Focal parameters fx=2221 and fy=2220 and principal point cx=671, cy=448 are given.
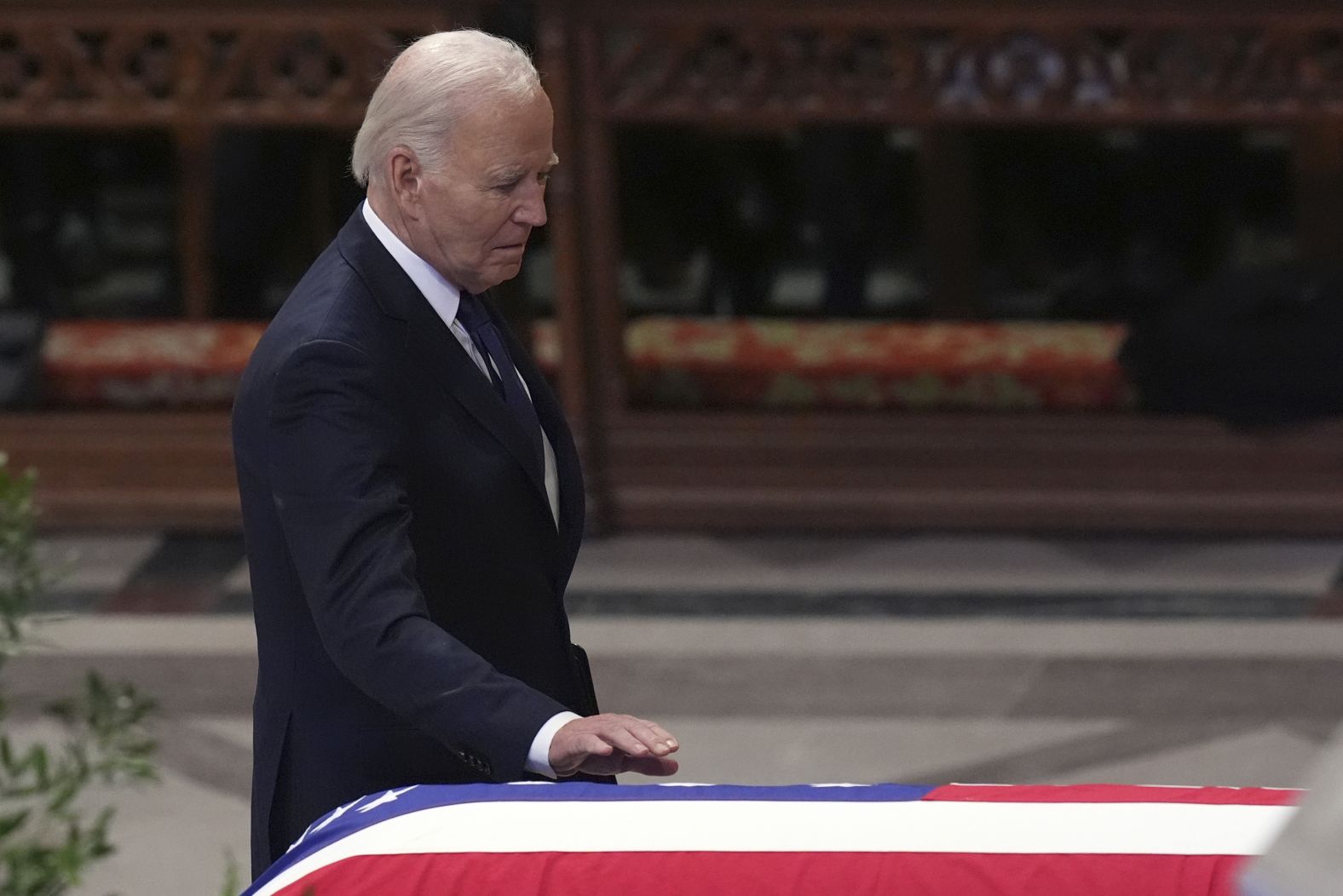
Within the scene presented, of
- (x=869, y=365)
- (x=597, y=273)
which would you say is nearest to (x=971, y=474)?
(x=869, y=365)

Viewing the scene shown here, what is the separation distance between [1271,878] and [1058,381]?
5322 mm

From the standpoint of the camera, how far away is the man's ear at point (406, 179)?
2.08m

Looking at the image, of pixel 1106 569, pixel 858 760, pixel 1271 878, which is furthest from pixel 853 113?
pixel 1271 878

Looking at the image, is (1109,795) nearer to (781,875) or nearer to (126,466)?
(781,875)

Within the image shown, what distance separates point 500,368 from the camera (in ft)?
7.36

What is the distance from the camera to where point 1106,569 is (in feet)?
19.1

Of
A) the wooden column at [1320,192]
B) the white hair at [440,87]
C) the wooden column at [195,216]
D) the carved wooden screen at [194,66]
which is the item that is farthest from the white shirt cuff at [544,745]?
the wooden column at [195,216]

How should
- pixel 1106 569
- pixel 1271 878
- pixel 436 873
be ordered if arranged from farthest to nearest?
pixel 1106 569, pixel 436 873, pixel 1271 878

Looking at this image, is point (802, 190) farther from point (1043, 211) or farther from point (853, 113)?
point (1043, 211)

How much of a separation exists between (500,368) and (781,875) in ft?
2.02

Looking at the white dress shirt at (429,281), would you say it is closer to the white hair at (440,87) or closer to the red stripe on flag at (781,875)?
the white hair at (440,87)

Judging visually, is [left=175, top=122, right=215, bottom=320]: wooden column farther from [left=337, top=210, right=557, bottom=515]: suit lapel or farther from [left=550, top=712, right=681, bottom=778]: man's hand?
[left=550, top=712, right=681, bottom=778]: man's hand

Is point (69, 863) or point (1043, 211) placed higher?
point (69, 863)

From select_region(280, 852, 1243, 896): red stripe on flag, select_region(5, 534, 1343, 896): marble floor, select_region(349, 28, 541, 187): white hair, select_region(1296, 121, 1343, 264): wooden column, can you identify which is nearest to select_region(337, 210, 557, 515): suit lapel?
select_region(349, 28, 541, 187): white hair
